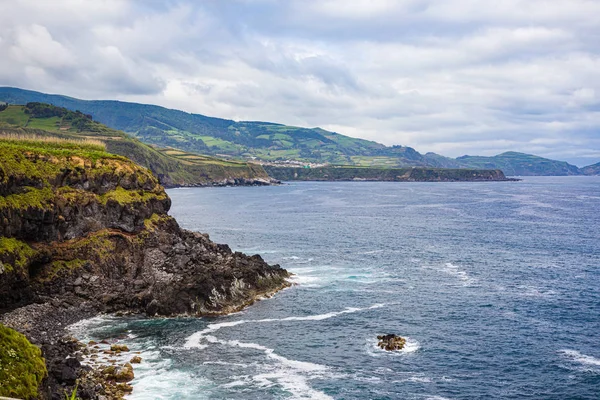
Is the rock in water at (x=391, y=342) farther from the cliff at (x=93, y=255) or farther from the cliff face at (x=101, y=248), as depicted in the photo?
the cliff face at (x=101, y=248)

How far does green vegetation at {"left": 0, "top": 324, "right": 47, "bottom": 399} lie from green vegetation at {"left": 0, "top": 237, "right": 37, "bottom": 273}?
3614 cm

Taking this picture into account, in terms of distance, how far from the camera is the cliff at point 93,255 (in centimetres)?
7019

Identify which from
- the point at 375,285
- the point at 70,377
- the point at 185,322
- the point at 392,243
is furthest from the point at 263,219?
the point at 70,377

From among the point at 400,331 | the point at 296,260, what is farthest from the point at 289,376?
the point at 296,260

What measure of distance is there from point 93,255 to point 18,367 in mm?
46826

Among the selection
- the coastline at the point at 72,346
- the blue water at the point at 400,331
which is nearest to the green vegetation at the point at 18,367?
the coastline at the point at 72,346

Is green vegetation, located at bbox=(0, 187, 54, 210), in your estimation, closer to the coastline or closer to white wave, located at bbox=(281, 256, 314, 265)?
the coastline

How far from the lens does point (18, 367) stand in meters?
34.9

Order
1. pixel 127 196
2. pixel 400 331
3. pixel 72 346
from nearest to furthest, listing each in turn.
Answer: pixel 72 346, pixel 400 331, pixel 127 196

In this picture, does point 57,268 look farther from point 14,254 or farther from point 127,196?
point 127,196

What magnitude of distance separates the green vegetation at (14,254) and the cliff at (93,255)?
14 centimetres

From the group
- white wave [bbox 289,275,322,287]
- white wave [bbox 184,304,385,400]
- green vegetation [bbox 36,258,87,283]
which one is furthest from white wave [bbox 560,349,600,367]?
green vegetation [bbox 36,258,87,283]

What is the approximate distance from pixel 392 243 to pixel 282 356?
76290 mm

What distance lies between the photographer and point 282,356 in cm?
5859
